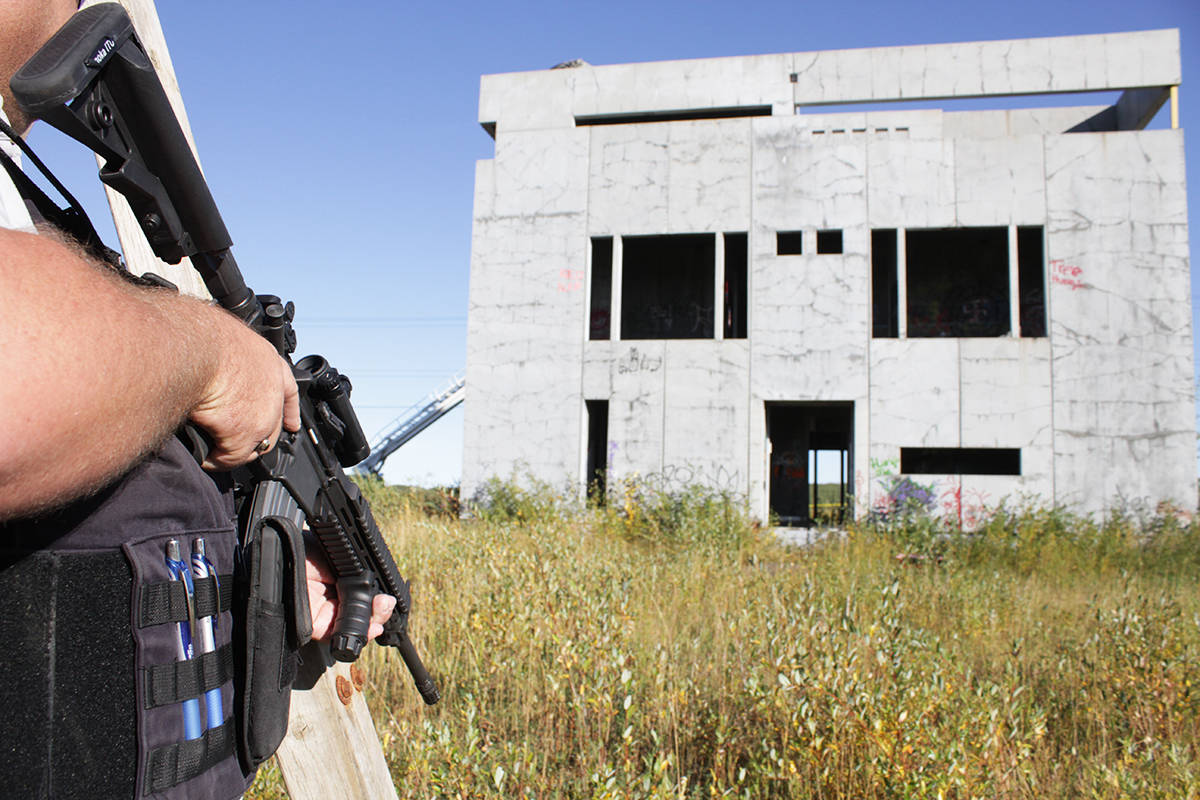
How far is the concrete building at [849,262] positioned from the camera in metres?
11.6

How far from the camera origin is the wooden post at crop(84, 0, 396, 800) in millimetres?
1455

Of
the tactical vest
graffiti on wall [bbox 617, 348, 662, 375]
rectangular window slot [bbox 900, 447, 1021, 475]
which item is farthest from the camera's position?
rectangular window slot [bbox 900, 447, 1021, 475]

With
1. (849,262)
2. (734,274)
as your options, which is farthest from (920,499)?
(734,274)

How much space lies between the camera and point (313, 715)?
1.59 meters

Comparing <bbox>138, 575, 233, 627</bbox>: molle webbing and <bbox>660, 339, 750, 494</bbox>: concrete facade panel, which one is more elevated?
<bbox>660, 339, 750, 494</bbox>: concrete facade panel

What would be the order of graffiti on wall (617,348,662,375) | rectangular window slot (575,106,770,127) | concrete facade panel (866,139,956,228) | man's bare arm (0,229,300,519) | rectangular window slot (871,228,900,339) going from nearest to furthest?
man's bare arm (0,229,300,519)
concrete facade panel (866,139,956,228)
graffiti on wall (617,348,662,375)
rectangular window slot (575,106,770,127)
rectangular window slot (871,228,900,339)

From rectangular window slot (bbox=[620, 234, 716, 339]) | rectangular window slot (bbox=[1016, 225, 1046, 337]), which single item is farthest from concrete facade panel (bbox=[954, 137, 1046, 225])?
rectangular window slot (bbox=[620, 234, 716, 339])

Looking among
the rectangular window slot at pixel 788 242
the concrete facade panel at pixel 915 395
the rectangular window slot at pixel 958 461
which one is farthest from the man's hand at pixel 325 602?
the rectangular window slot at pixel 958 461

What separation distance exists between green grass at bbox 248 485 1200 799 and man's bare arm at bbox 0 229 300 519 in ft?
5.84

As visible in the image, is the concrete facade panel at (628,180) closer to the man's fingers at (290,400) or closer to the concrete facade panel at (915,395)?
the concrete facade panel at (915,395)

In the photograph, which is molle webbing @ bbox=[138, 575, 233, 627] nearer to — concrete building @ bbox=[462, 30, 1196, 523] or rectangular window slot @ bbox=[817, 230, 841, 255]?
concrete building @ bbox=[462, 30, 1196, 523]

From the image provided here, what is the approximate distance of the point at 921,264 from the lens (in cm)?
1609

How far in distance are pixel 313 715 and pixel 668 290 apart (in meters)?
16.2

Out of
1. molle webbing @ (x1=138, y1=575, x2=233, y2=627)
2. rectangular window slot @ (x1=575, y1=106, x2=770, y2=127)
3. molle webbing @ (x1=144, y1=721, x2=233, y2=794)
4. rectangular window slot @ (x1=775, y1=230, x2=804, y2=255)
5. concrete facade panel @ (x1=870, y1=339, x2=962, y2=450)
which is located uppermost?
rectangular window slot @ (x1=575, y1=106, x2=770, y2=127)
